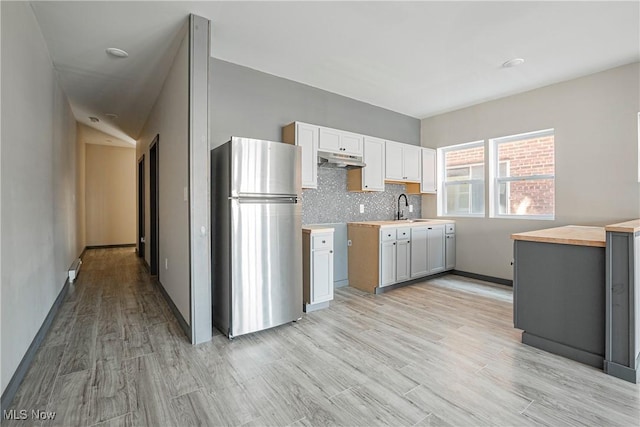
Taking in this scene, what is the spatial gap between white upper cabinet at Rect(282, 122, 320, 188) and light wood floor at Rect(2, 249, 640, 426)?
1.51 m

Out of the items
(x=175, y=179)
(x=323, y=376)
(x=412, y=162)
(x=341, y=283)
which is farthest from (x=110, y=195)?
(x=323, y=376)

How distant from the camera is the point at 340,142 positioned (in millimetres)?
3967

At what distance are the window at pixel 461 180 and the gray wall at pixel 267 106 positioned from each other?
1507 mm

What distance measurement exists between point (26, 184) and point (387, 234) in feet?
11.5

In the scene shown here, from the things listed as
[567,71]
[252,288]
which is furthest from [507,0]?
[252,288]

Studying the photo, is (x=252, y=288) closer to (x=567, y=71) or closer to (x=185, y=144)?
(x=185, y=144)

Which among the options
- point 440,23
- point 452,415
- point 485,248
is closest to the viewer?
point 452,415

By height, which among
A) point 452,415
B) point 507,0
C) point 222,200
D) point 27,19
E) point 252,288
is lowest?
point 452,415

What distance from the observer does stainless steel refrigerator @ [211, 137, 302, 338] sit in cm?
264

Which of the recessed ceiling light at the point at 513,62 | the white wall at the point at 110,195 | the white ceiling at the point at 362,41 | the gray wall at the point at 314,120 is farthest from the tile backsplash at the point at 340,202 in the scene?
the white wall at the point at 110,195

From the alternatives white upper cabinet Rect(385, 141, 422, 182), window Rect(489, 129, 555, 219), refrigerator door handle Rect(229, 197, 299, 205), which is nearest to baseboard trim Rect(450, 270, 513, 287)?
window Rect(489, 129, 555, 219)

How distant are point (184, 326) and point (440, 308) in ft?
8.57

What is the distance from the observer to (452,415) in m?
1.70

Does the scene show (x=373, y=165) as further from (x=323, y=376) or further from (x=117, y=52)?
(x=117, y=52)
